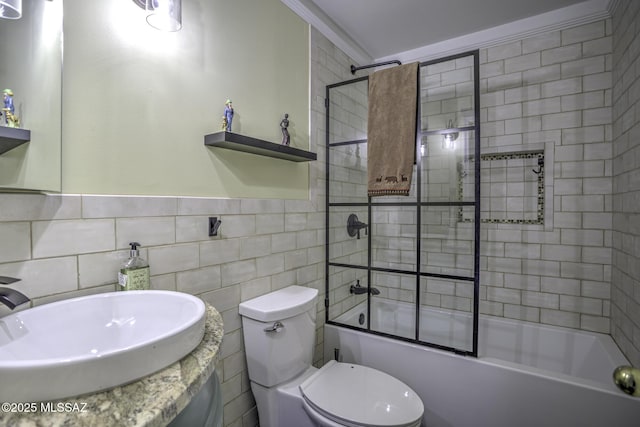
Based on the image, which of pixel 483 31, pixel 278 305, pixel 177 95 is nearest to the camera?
pixel 177 95

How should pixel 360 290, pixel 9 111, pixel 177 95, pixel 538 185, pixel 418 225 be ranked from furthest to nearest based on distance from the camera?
1. pixel 538 185
2. pixel 360 290
3. pixel 418 225
4. pixel 177 95
5. pixel 9 111

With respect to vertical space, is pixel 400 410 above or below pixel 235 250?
below

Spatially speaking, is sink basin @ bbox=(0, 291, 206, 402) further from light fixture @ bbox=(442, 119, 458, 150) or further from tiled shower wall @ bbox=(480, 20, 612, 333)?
tiled shower wall @ bbox=(480, 20, 612, 333)

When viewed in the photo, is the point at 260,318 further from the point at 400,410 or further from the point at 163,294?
the point at 400,410

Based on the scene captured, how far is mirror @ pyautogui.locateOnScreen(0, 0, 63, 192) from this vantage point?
2.67 ft

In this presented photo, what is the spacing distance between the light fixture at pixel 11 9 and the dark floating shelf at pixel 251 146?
25.4 inches

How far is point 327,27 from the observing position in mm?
2131

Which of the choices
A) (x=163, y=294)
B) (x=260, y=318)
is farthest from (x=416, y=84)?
(x=163, y=294)

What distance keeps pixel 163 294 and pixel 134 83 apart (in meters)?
0.78

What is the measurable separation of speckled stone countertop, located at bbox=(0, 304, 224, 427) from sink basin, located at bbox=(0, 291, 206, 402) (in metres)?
0.02

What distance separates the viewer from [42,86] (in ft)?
2.92

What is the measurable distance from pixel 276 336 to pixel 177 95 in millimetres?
1168

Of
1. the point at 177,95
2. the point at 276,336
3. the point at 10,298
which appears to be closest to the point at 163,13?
the point at 177,95

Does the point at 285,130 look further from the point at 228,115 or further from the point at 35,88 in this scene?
the point at 35,88
